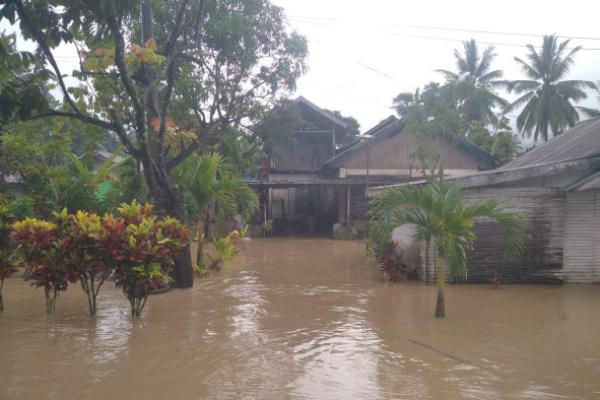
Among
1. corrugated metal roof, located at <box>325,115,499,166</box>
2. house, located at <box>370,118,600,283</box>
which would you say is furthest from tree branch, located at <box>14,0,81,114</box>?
corrugated metal roof, located at <box>325,115,499,166</box>

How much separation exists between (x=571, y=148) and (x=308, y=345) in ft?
29.8

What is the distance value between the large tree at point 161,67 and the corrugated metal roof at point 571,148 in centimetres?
738

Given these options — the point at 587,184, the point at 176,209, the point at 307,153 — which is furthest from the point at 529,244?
the point at 307,153

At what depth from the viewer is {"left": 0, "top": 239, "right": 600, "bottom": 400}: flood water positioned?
182 inches

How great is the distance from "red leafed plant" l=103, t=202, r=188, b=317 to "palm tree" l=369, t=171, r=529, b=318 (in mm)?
2908

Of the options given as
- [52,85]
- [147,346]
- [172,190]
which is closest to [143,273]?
[147,346]

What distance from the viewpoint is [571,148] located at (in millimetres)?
11914

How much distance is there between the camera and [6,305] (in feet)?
26.6

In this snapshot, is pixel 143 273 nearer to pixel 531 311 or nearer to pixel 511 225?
pixel 511 225

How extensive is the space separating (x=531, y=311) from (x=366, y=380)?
4.05 metres

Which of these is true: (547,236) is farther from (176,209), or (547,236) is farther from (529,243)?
(176,209)

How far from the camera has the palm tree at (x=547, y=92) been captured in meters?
29.5

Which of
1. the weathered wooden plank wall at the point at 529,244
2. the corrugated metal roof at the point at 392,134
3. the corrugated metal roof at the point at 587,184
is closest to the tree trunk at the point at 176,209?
the weathered wooden plank wall at the point at 529,244

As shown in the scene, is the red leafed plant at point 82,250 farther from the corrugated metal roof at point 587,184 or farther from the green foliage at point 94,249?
the corrugated metal roof at point 587,184
